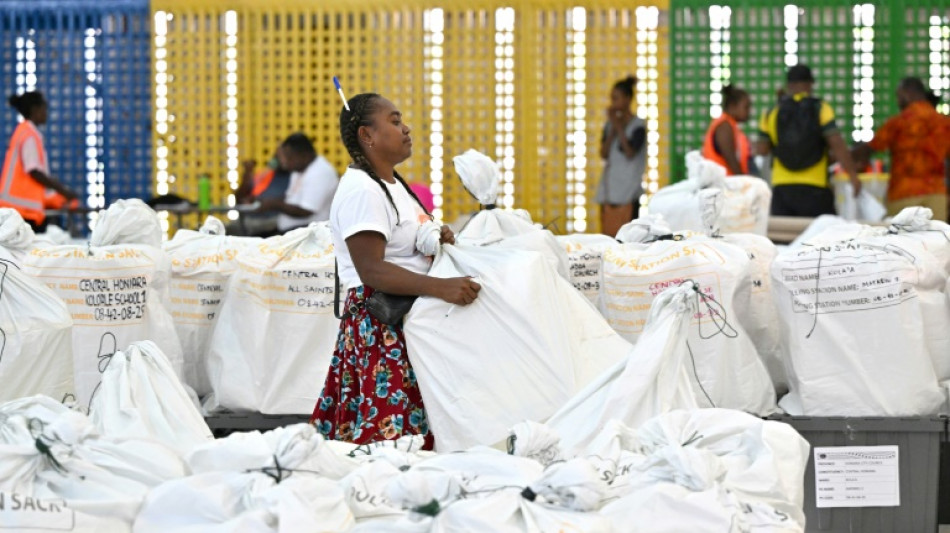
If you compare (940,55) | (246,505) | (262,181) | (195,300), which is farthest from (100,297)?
(940,55)

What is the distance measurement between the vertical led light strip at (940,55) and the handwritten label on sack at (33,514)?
8.94m

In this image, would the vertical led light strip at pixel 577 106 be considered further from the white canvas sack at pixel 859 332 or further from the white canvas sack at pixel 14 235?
the white canvas sack at pixel 14 235

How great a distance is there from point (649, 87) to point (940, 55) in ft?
6.71

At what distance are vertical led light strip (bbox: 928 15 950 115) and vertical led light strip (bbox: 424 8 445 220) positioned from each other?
11.4 ft

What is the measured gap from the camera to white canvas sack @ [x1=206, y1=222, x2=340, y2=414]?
19.2ft

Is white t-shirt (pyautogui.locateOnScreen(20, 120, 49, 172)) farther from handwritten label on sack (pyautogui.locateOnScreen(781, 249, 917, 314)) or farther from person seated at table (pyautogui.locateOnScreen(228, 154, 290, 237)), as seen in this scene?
handwritten label on sack (pyautogui.locateOnScreen(781, 249, 917, 314))

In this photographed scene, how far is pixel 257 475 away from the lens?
3.32 m

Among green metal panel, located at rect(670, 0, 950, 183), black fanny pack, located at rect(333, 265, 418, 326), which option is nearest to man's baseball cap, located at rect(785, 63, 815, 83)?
green metal panel, located at rect(670, 0, 950, 183)

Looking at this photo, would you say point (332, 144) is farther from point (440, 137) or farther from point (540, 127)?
point (540, 127)

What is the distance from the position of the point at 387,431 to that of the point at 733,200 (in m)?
3.15

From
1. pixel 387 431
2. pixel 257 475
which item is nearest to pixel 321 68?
pixel 387 431

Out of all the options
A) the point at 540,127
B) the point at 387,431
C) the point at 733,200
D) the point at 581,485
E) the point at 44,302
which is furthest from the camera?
the point at 540,127

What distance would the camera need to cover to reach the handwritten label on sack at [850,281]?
525 centimetres

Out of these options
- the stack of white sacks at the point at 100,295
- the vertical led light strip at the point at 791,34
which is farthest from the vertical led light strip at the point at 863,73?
the stack of white sacks at the point at 100,295
